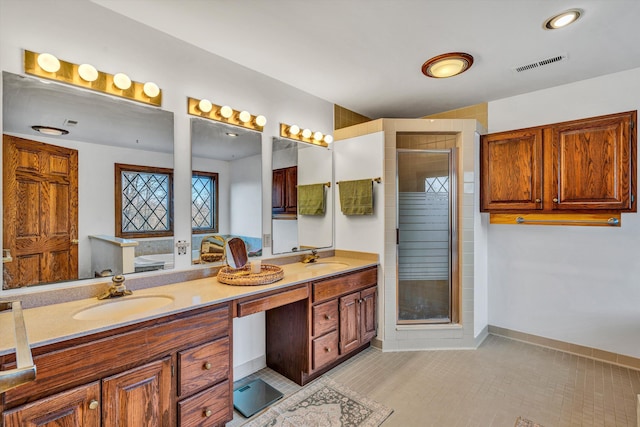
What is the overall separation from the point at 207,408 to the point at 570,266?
124 inches

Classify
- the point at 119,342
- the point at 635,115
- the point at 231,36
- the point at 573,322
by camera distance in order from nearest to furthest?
the point at 119,342
the point at 231,36
the point at 635,115
the point at 573,322

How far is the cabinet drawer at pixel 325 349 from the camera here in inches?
91.8

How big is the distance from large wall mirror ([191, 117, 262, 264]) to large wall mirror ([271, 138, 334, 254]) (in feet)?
0.60

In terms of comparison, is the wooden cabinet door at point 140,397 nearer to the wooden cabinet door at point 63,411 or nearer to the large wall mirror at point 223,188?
the wooden cabinet door at point 63,411

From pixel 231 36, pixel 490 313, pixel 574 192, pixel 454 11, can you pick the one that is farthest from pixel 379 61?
pixel 490 313

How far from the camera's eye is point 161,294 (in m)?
1.80

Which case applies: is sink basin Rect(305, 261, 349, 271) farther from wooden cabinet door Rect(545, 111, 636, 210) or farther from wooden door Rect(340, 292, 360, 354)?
wooden cabinet door Rect(545, 111, 636, 210)

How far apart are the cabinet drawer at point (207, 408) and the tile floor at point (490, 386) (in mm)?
287

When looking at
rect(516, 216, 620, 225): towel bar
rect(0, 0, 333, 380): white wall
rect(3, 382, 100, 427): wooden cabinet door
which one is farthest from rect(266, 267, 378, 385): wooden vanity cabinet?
rect(516, 216, 620, 225): towel bar

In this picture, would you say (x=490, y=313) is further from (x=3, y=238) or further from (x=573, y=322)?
(x=3, y=238)

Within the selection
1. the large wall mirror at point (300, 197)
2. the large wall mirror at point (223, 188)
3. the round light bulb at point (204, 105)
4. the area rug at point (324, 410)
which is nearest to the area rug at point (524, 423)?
the area rug at point (324, 410)

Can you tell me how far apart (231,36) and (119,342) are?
192cm

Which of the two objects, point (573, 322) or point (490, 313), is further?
point (490, 313)

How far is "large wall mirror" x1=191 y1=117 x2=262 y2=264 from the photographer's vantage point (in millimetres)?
2219
